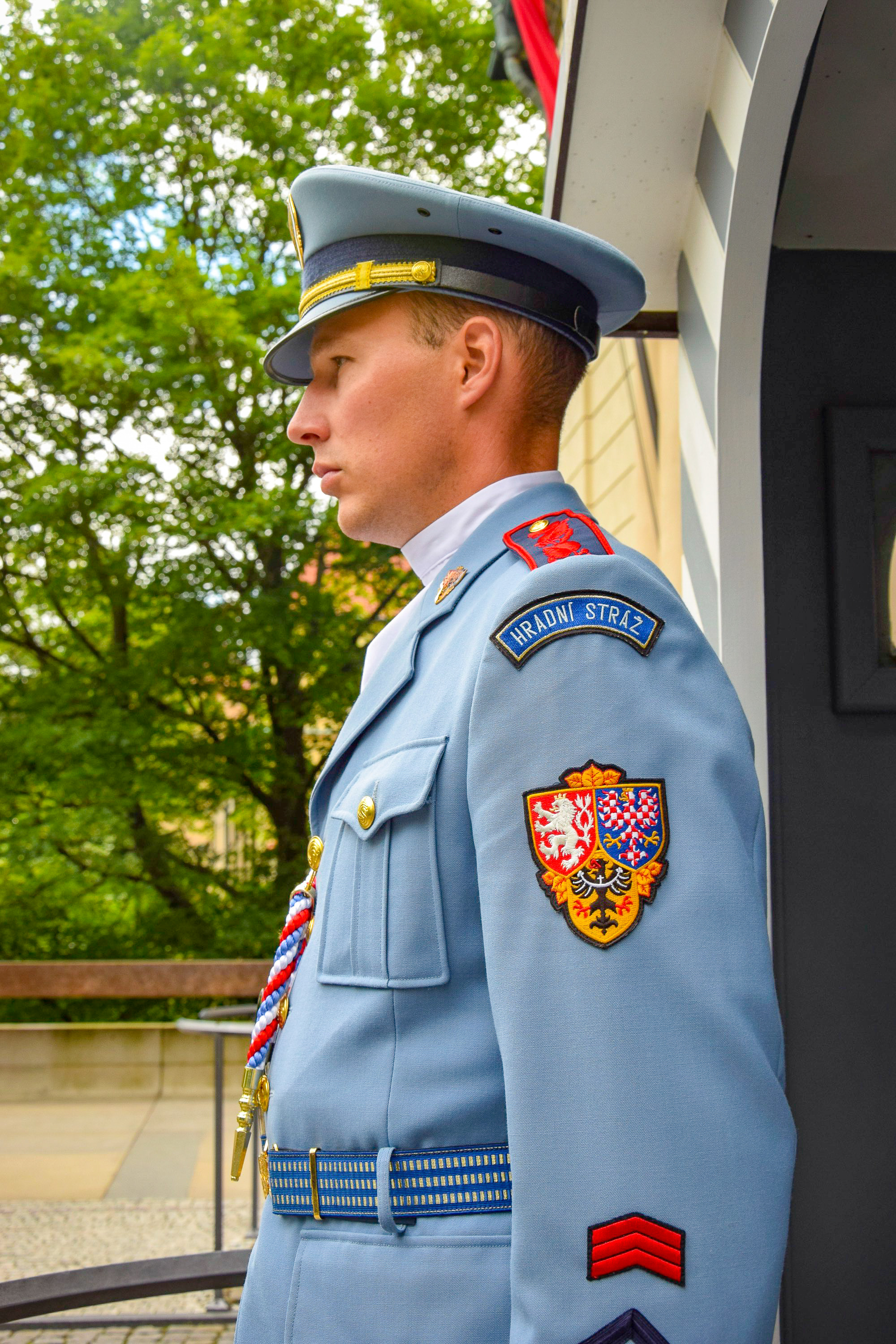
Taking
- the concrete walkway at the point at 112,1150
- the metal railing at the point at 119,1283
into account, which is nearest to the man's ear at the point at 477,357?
the metal railing at the point at 119,1283

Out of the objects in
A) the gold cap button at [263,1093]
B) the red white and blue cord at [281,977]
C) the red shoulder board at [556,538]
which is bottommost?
the gold cap button at [263,1093]

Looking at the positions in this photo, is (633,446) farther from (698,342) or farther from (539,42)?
(698,342)

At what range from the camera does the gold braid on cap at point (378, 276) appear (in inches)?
54.3

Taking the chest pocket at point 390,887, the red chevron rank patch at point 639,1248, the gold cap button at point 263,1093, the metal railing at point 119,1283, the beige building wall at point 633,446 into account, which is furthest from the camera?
the beige building wall at point 633,446

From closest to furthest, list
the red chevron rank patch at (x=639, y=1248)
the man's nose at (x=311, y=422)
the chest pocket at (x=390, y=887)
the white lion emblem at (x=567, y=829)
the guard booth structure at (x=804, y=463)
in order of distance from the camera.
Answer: the red chevron rank patch at (x=639, y=1248), the white lion emblem at (x=567, y=829), the chest pocket at (x=390, y=887), the man's nose at (x=311, y=422), the guard booth structure at (x=804, y=463)

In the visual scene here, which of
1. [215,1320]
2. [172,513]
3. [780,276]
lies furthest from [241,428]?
→ [780,276]

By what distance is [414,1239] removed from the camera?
1.07m

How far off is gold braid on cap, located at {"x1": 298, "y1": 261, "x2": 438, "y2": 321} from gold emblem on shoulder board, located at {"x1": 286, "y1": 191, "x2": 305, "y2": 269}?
0.11 metres

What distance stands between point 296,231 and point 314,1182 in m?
1.17

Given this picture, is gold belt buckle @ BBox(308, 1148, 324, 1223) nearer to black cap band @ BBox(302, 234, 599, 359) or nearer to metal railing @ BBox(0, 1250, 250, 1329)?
black cap band @ BBox(302, 234, 599, 359)

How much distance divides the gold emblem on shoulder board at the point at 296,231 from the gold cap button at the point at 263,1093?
98 centimetres

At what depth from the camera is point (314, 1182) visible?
1.14m

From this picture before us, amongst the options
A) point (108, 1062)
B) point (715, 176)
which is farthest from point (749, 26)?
point (108, 1062)

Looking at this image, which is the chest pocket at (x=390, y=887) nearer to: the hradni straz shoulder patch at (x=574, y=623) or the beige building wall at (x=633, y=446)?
the hradni straz shoulder patch at (x=574, y=623)
